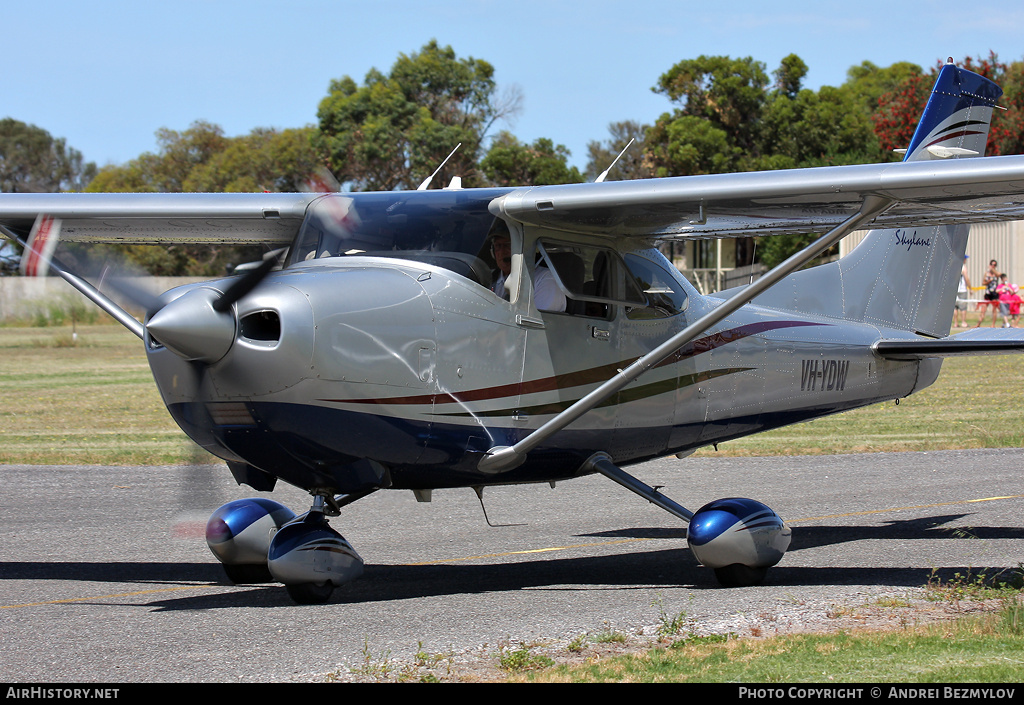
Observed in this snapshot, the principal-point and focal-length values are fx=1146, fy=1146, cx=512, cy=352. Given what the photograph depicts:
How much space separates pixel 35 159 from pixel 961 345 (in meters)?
105

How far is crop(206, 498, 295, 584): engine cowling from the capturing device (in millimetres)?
7891

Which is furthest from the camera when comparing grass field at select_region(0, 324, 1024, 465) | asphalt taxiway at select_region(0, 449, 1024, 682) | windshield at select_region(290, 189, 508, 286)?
grass field at select_region(0, 324, 1024, 465)

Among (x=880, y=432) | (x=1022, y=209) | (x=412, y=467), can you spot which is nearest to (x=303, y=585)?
(x=412, y=467)

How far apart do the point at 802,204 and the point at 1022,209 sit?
61.2 inches

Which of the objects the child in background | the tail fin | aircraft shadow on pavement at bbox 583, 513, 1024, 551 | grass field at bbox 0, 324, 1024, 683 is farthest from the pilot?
the child in background

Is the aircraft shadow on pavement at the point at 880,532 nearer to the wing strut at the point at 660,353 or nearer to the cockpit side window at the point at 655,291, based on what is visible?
the cockpit side window at the point at 655,291

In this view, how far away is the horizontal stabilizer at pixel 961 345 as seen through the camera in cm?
931

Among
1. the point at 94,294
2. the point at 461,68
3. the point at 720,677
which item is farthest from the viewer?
the point at 461,68

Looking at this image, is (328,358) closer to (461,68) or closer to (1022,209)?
(1022,209)

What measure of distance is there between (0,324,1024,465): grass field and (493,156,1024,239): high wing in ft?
9.71

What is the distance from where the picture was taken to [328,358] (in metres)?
6.55

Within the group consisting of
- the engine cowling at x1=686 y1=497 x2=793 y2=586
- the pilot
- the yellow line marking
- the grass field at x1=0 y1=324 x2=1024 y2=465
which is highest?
the pilot

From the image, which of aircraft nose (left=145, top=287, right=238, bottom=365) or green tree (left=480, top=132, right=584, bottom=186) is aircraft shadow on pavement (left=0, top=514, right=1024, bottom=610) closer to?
aircraft nose (left=145, top=287, right=238, bottom=365)

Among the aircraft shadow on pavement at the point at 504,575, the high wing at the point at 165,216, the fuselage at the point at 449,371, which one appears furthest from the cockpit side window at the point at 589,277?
the aircraft shadow on pavement at the point at 504,575
